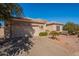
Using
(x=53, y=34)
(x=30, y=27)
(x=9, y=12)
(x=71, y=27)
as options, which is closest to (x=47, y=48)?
(x=53, y=34)

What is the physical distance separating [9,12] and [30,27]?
57 cm

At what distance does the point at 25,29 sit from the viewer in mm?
10953

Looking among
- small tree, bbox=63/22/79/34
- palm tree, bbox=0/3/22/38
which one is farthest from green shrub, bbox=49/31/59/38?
palm tree, bbox=0/3/22/38

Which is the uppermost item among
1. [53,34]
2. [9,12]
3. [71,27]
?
[9,12]

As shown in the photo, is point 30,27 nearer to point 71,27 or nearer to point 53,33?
point 53,33

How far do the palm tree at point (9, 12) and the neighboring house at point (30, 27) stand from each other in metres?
0.11

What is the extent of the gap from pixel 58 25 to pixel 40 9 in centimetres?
53

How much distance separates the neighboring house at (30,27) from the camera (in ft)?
35.8

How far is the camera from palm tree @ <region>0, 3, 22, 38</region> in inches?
425

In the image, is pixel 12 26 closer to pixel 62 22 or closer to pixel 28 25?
pixel 28 25

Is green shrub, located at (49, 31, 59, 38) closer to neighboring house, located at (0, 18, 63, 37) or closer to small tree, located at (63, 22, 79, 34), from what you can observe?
neighboring house, located at (0, 18, 63, 37)

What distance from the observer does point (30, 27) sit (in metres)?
11.0

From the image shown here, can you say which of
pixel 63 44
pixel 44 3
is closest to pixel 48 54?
pixel 63 44

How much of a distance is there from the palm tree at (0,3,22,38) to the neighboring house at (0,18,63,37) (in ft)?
0.36
